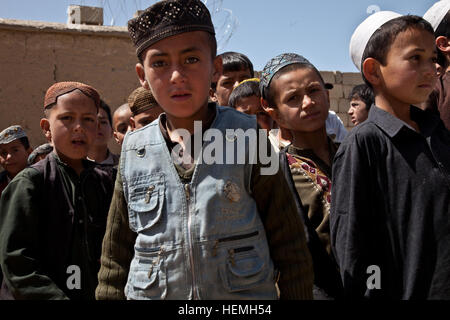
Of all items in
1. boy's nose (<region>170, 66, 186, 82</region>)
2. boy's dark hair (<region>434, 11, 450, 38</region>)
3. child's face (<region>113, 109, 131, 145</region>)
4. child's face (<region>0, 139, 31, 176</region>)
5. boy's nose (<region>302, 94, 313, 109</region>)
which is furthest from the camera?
child's face (<region>0, 139, 31, 176</region>)

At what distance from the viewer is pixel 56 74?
285 inches

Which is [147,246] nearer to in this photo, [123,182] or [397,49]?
[123,182]

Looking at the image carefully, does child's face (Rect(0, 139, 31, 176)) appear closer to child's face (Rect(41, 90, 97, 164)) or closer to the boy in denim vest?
child's face (Rect(41, 90, 97, 164))

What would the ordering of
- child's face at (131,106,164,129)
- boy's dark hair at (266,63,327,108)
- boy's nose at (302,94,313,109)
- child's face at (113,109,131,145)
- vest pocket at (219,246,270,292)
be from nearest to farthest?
vest pocket at (219,246,270,292)
boy's nose at (302,94,313,109)
boy's dark hair at (266,63,327,108)
child's face at (131,106,164,129)
child's face at (113,109,131,145)

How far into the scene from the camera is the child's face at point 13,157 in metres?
5.03

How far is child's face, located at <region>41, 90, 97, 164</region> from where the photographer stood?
2.64 meters

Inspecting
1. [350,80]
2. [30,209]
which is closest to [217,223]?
[30,209]

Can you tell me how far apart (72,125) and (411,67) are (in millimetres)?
1801

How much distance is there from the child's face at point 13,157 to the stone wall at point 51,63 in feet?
6.58

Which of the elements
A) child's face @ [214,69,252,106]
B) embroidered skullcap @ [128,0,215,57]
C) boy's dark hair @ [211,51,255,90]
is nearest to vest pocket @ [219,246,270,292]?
embroidered skullcap @ [128,0,215,57]

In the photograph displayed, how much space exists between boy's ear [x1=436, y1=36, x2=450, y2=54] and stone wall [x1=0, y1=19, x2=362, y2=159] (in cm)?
546

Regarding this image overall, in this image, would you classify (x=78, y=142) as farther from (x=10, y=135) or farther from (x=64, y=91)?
(x=10, y=135)

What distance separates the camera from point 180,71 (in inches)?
72.9

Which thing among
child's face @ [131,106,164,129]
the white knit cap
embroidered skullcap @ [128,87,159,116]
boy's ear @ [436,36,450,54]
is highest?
the white knit cap
